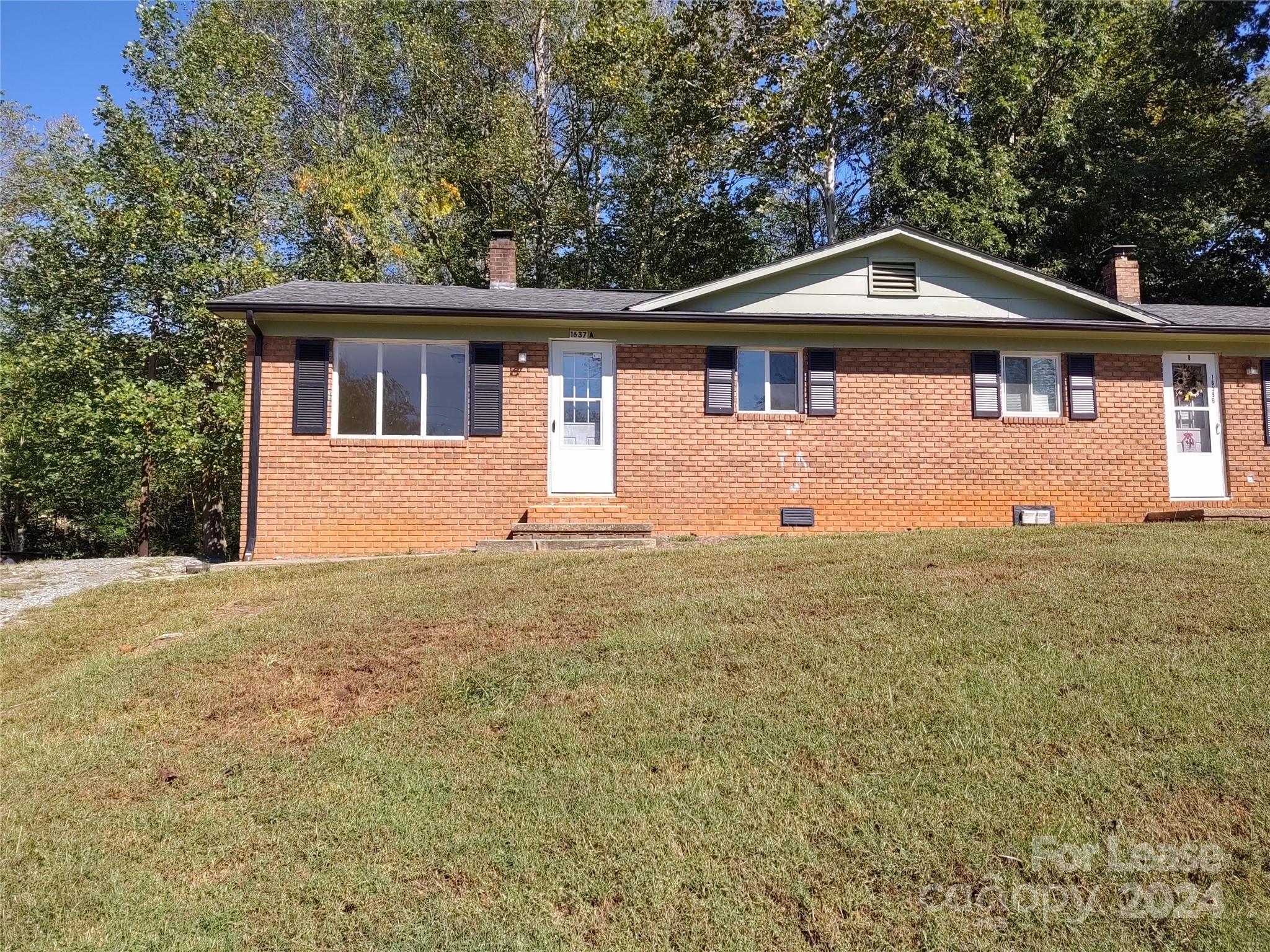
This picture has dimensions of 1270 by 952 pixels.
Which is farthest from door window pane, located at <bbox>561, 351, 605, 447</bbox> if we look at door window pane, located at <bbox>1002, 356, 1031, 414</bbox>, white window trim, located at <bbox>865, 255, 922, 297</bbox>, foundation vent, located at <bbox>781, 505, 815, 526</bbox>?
door window pane, located at <bbox>1002, 356, 1031, 414</bbox>

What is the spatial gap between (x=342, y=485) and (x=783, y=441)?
19.7 feet

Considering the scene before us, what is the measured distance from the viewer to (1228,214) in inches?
748

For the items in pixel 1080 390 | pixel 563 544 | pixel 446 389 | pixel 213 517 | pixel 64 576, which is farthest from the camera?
pixel 213 517

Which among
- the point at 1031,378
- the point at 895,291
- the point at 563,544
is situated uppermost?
the point at 895,291

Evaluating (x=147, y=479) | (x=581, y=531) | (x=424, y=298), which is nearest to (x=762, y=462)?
(x=581, y=531)

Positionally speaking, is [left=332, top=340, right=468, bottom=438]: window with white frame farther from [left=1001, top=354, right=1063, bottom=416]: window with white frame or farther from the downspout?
[left=1001, top=354, right=1063, bottom=416]: window with white frame

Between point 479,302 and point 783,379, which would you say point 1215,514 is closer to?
point 783,379

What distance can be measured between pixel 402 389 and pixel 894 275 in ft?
23.6

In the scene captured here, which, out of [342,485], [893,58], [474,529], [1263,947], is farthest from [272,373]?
[893,58]

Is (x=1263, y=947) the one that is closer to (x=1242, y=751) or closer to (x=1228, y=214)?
(x=1242, y=751)

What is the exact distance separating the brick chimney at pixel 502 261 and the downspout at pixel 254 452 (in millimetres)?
3862

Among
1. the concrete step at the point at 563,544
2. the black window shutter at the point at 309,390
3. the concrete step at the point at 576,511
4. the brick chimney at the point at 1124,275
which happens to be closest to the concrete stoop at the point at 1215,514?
the brick chimney at the point at 1124,275

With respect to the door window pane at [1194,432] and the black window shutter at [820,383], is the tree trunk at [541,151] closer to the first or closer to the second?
the black window shutter at [820,383]

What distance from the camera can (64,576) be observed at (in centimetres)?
Result: 931
